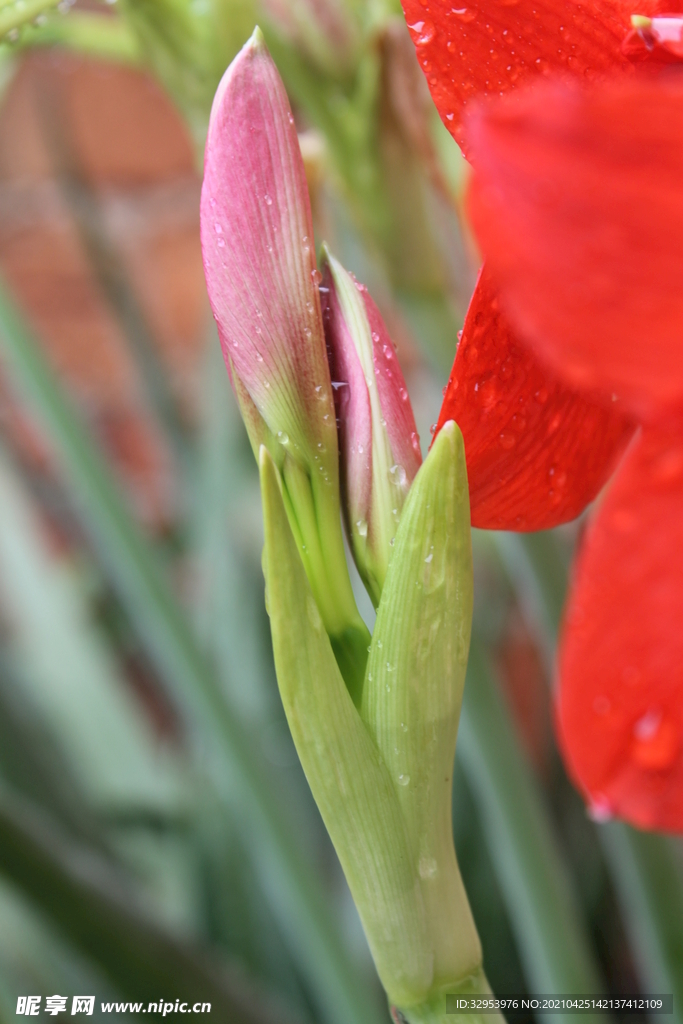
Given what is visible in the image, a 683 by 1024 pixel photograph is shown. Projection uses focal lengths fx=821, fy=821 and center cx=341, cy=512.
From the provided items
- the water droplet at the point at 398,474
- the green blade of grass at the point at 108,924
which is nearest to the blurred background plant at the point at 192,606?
the green blade of grass at the point at 108,924

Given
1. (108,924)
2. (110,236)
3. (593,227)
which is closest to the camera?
(593,227)

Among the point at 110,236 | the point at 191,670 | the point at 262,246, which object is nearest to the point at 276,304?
the point at 262,246

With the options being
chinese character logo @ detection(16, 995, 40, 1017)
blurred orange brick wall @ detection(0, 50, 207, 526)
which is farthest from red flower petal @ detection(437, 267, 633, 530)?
blurred orange brick wall @ detection(0, 50, 207, 526)

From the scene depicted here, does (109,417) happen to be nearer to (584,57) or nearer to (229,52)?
(229,52)

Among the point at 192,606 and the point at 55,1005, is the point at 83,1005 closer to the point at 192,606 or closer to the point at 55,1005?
the point at 55,1005

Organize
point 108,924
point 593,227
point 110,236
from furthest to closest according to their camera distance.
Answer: point 110,236 → point 108,924 → point 593,227

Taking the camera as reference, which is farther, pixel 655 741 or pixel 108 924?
pixel 108 924

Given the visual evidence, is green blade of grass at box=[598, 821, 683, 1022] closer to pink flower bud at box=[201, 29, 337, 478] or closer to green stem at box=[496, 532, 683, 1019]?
green stem at box=[496, 532, 683, 1019]
